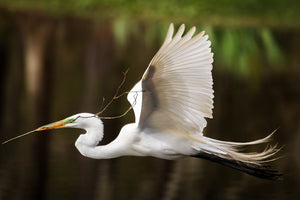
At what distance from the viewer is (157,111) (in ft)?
6.02

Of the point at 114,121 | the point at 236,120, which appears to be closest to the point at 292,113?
the point at 236,120

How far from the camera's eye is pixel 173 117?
186 centimetres

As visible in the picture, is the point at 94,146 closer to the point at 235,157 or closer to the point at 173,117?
the point at 173,117

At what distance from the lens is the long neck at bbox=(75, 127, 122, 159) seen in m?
1.89

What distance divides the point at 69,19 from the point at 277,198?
5322mm

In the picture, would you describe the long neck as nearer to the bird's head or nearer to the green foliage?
the bird's head

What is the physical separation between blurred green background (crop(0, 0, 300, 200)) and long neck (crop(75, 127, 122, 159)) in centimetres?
160

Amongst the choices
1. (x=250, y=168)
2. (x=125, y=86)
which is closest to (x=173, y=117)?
(x=250, y=168)

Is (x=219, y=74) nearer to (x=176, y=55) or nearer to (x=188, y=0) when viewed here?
(x=188, y=0)

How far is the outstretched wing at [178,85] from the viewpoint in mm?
1715

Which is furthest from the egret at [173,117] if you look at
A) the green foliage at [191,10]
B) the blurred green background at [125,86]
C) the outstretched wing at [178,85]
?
the green foliage at [191,10]

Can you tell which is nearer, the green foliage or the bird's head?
the bird's head

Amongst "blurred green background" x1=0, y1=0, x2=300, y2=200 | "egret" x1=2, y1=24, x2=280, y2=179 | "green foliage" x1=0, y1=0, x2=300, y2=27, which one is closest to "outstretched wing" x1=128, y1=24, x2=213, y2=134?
"egret" x1=2, y1=24, x2=280, y2=179

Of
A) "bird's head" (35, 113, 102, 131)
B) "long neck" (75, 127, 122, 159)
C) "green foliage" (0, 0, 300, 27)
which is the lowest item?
"long neck" (75, 127, 122, 159)
